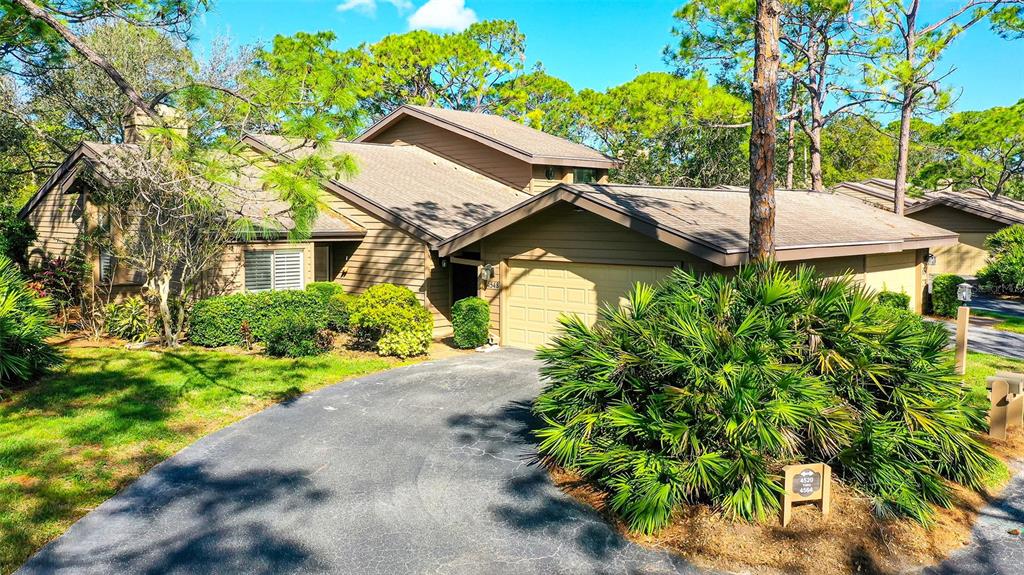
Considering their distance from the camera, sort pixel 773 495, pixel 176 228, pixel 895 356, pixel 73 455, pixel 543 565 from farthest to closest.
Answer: pixel 176 228 → pixel 73 455 → pixel 895 356 → pixel 773 495 → pixel 543 565

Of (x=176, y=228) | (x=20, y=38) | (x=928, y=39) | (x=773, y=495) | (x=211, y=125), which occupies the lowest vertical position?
(x=773, y=495)

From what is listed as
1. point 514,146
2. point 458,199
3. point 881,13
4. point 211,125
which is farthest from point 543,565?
point 881,13

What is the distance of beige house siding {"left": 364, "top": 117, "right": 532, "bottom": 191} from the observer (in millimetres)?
24703

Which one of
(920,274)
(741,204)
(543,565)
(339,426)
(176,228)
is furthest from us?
(920,274)

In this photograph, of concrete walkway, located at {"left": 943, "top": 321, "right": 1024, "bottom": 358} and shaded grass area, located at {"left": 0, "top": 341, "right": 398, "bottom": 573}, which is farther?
concrete walkway, located at {"left": 943, "top": 321, "right": 1024, "bottom": 358}

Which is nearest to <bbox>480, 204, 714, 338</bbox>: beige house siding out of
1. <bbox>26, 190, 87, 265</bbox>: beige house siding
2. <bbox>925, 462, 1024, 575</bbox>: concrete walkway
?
<bbox>925, 462, 1024, 575</bbox>: concrete walkway

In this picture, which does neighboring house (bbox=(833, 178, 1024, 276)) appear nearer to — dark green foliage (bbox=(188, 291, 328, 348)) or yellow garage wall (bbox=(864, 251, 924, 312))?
yellow garage wall (bbox=(864, 251, 924, 312))

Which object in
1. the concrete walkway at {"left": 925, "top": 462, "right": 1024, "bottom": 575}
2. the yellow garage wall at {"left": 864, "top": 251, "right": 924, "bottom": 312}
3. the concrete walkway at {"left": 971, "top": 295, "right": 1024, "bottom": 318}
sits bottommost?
the concrete walkway at {"left": 925, "top": 462, "right": 1024, "bottom": 575}

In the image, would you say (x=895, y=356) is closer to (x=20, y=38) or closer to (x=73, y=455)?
(x=73, y=455)

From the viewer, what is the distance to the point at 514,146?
2417 cm

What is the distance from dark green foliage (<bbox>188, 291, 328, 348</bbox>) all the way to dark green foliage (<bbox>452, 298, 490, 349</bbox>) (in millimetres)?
3062

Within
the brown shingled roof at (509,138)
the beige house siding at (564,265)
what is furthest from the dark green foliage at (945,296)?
the brown shingled roof at (509,138)

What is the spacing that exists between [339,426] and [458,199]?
12.2 meters

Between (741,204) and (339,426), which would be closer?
(339,426)
